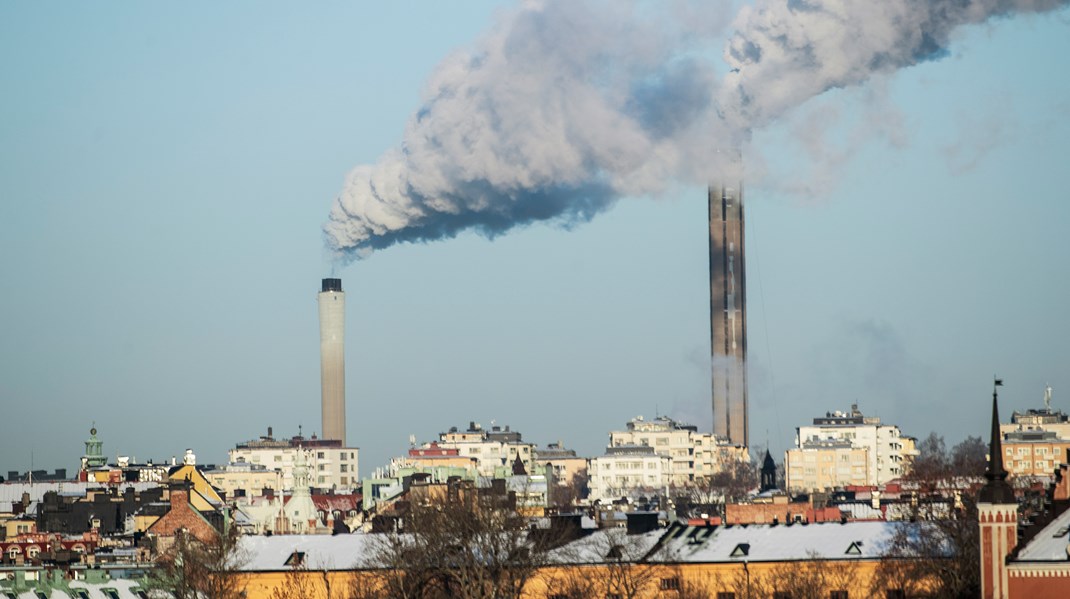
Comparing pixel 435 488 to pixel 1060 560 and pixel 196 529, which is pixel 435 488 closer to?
pixel 196 529

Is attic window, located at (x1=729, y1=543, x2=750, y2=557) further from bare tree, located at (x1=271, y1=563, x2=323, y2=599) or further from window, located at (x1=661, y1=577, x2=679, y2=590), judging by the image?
bare tree, located at (x1=271, y1=563, x2=323, y2=599)

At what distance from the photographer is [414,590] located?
6831 cm

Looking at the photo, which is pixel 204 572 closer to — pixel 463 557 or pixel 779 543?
pixel 463 557

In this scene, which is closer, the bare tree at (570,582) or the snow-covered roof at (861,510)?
the bare tree at (570,582)

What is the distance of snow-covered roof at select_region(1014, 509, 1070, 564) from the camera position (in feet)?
189

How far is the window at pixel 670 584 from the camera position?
66875 mm

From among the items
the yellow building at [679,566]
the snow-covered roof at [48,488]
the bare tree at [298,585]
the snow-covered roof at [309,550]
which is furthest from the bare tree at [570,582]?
the snow-covered roof at [48,488]

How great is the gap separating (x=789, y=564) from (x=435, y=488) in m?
49.1

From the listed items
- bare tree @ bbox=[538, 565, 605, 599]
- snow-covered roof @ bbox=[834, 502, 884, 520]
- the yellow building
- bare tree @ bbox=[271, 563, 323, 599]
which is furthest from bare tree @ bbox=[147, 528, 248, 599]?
snow-covered roof @ bbox=[834, 502, 884, 520]

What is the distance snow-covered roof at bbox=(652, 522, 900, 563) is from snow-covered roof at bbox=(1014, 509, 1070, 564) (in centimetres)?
818

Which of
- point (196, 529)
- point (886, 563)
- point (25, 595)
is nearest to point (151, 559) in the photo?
point (196, 529)

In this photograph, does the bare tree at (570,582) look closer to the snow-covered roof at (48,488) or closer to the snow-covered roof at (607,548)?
the snow-covered roof at (607,548)

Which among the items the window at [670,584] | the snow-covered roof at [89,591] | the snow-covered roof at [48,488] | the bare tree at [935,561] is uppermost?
the snow-covered roof at [48,488]

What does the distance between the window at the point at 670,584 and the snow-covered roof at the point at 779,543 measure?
553mm
